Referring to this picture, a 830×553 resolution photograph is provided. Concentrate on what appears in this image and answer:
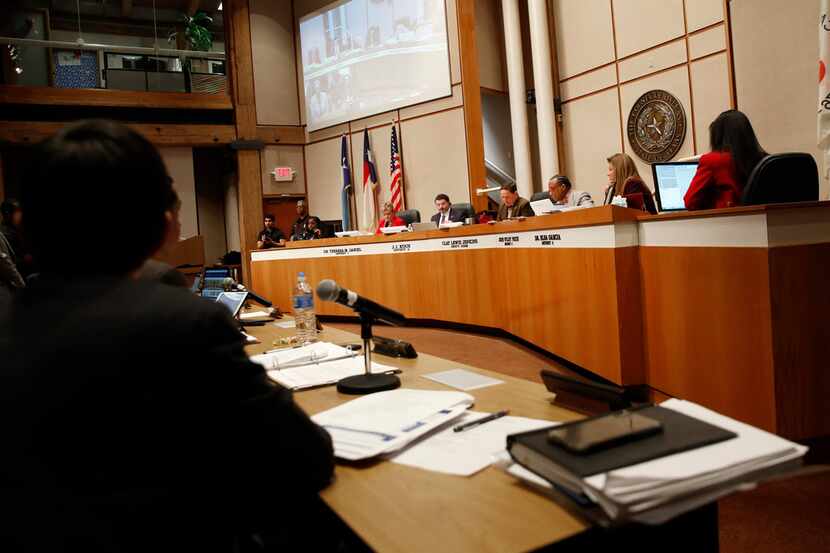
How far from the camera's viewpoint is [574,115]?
26.1 feet

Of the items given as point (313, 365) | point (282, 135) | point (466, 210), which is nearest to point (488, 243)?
point (466, 210)

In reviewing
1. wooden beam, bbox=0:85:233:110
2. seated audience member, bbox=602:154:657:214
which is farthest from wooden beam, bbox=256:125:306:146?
seated audience member, bbox=602:154:657:214

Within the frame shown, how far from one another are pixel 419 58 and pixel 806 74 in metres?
4.87

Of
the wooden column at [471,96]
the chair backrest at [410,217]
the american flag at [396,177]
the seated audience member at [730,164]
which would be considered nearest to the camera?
the seated audience member at [730,164]

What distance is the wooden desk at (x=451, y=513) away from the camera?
26.5 inches

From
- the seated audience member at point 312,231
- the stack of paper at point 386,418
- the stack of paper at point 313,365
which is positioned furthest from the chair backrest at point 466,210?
the stack of paper at point 386,418

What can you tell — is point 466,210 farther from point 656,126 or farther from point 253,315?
point 253,315

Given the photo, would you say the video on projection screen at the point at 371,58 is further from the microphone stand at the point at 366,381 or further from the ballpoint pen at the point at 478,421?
the ballpoint pen at the point at 478,421

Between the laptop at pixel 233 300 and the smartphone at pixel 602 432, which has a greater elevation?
the laptop at pixel 233 300

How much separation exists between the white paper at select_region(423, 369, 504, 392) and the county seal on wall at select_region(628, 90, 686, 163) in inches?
240

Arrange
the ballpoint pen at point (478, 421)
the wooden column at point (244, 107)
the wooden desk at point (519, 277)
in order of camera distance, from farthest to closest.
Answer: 1. the wooden column at point (244, 107)
2. the wooden desk at point (519, 277)
3. the ballpoint pen at point (478, 421)

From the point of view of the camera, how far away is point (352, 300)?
48.7 inches

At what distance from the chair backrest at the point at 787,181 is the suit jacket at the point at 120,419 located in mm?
2293

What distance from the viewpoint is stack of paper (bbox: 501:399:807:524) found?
0.65 m
